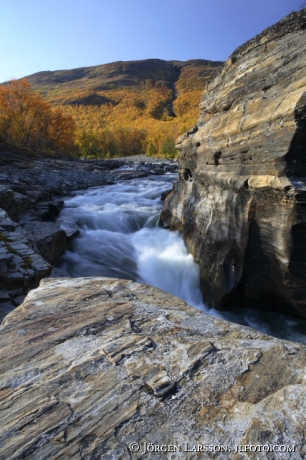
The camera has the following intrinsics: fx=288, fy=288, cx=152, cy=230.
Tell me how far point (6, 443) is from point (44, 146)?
48.0 m

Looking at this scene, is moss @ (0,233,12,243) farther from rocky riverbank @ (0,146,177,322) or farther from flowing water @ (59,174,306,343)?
flowing water @ (59,174,306,343)

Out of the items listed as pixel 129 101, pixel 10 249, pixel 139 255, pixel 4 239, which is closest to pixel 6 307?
pixel 10 249

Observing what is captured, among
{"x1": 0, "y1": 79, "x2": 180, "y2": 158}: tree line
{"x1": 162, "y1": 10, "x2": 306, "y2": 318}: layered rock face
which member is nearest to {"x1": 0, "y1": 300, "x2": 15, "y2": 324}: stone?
{"x1": 162, "y1": 10, "x2": 306, "y2": 318}: layered rock face

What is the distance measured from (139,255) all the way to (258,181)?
539cm

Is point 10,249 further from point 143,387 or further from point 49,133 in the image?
point 49,133

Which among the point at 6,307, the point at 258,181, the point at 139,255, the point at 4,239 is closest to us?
the point at 6,307

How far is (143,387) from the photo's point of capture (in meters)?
1.90

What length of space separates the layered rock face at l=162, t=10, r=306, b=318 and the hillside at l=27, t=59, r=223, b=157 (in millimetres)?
52312

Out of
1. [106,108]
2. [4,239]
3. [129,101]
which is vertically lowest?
[4,239]

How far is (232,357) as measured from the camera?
7.14ft

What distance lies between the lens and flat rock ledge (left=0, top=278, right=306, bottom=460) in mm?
1557

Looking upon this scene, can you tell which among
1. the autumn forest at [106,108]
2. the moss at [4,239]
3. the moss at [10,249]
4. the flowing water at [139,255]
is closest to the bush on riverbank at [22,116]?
the autumn forest at [106,108]

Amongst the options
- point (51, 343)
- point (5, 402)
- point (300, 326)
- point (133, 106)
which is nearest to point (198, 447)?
point (5, 402)

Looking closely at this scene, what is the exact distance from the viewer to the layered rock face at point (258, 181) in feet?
17.4
